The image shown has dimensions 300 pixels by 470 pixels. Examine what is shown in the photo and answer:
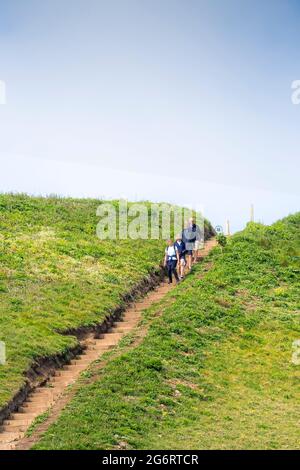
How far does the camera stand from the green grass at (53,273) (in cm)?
3566

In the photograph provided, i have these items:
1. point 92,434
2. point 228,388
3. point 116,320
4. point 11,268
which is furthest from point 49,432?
point 11,268

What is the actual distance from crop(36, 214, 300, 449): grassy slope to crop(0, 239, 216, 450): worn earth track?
3.47 feet

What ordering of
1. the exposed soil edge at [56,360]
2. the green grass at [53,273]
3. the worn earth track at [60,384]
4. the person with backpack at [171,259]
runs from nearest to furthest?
the worn earth track at [60,384] < the exposed soil edge at [56,360] < the green grass at [53,273] < the person with backpack at [171,259]

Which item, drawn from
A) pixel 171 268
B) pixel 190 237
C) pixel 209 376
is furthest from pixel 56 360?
pixel 190 237

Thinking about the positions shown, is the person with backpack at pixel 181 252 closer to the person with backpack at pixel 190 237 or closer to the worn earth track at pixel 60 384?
the person with backpack at pixel 190 237

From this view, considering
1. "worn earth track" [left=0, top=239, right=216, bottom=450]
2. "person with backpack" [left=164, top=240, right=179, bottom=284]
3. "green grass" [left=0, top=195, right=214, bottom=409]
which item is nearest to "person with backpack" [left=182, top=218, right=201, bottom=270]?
"person with backpack" [left=164, top=240, right=179, bottom=284]

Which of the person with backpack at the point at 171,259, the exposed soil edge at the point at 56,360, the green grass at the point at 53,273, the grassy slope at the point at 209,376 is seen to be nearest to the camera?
the grassy slope at the point at 209,376

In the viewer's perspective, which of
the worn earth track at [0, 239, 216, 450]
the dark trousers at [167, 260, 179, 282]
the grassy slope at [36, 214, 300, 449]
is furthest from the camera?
the dark trousers at [167, 260, 179, 282]

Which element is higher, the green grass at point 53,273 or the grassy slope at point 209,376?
the green grass at point 53,273

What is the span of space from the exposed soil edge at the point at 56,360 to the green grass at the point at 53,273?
0.74 feet

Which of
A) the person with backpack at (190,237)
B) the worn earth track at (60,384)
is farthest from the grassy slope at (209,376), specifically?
the person with backpack at (190,237)

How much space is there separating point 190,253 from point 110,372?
16378mm

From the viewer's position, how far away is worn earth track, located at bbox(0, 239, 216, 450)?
28.5m

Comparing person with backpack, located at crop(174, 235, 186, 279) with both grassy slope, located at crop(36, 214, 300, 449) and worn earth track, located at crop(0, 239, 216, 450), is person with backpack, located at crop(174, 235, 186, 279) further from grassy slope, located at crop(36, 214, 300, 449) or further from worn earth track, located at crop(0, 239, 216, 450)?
worn earth track, located at crop(0, 239, 216, 450)
